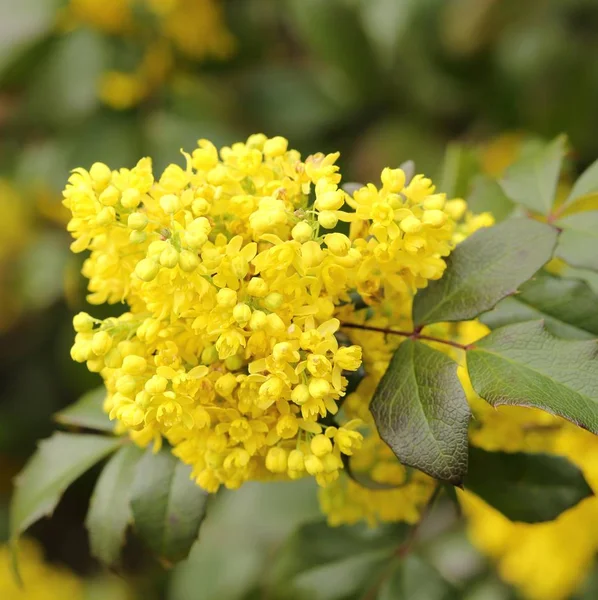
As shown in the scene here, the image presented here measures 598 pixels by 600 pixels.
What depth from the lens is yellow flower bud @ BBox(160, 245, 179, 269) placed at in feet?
2.40

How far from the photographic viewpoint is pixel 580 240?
3.25 feet

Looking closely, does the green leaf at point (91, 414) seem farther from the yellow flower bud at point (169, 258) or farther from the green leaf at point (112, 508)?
the yellow flower bud at point (169, 258)

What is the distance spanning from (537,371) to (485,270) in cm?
14

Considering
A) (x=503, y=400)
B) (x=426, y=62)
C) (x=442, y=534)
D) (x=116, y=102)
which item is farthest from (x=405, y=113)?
(x=503, y=400)

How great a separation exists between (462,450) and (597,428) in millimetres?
130

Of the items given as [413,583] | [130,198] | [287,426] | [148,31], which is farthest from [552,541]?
[148,31]

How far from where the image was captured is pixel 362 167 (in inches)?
95.1

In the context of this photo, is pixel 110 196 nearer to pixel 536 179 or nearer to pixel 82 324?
pixel 82 324

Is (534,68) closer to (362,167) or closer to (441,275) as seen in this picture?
(362,167)

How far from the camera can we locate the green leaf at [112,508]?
1018 mm

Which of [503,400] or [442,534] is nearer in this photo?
[503,400]

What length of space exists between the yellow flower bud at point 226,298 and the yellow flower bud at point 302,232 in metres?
0.08

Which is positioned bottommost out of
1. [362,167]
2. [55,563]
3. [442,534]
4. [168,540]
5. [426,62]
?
[55,563]

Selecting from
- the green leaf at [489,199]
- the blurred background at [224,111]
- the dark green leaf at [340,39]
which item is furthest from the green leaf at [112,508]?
the dark green leaf at [340,39]
